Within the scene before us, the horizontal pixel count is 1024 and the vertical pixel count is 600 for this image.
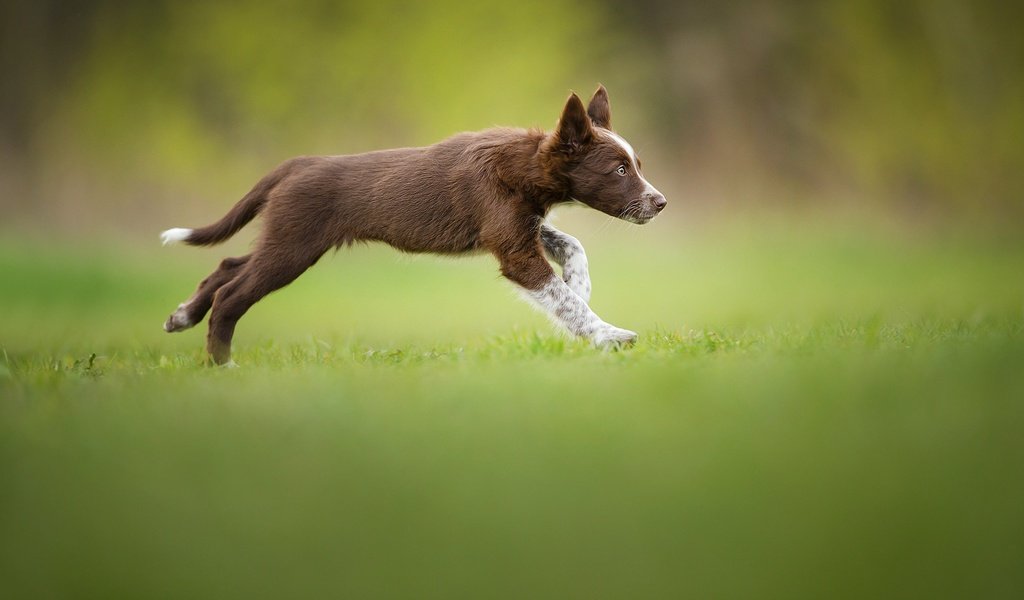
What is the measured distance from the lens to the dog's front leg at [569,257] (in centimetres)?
666

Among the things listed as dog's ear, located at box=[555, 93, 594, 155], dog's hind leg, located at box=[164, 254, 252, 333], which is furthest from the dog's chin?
dog's hind leg, located at box=[164, 254, 252, 333]

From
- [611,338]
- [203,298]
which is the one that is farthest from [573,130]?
[203,298]

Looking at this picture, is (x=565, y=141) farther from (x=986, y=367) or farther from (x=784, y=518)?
(x=784, y=518)

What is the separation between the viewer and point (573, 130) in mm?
6238

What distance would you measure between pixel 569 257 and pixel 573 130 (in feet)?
2.87

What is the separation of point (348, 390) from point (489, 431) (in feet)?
3.52

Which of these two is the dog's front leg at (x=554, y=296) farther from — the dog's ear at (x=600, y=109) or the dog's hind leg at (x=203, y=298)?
the dog's hind leg at (x=203, y=298)

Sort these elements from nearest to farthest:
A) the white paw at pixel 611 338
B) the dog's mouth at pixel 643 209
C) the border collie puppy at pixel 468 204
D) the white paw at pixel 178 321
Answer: the white paw at pixel 611 338 → the border collie puppy at pixel 468 204 → the dog's mouth at pixel 643 209 → the white paw at pixel 178 321

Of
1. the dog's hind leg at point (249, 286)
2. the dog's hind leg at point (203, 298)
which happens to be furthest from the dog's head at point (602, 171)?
the dog's hind leg at point (203, 298)

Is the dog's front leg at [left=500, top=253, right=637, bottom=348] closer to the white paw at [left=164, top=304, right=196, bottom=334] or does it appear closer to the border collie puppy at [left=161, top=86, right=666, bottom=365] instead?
the border collie puppy at [left=161, top=86, right=666, bottom=365]

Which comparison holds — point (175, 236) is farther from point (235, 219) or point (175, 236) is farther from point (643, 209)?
point (643, 209)

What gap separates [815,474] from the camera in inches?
132

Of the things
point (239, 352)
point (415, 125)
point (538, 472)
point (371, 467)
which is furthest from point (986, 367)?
point (415, 125)

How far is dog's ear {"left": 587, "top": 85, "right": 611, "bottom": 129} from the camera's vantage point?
6707 millimetres
